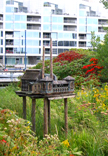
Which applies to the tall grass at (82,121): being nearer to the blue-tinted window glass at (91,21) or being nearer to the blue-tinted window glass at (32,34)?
the blue-tinted window glass at (32,34)

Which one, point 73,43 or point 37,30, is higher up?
point 37,30

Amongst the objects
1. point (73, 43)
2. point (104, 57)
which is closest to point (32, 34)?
point (73, 43)

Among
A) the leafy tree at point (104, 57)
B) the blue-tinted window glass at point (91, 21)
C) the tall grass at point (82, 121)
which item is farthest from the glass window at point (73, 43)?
the tall grass at point (82, 121)

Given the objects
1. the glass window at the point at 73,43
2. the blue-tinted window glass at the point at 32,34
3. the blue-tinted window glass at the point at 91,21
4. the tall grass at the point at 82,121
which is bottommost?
the tall grass at the point at 82,121

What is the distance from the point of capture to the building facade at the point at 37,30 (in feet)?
163

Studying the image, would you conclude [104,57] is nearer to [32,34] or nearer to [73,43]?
[32,34]

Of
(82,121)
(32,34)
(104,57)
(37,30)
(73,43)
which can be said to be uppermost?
(37,30)

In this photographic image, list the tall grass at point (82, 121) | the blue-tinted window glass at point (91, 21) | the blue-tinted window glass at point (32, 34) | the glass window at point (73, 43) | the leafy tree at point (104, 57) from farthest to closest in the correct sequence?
the blue-tinted window glass at point (91, 21) < the glass window at point (73, 43) < the blue-tinted window glass at point (32, 34) < the leafy tree at point (104, 57) < the tall grass at point (82, 121)

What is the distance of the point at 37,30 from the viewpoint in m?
50.5

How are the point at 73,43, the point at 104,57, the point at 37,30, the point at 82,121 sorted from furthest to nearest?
the point at 73,43 < the point at 37,30 < the point at 104,57 < the point at 82,121

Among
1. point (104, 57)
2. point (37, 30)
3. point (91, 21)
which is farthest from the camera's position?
point (91, 21)

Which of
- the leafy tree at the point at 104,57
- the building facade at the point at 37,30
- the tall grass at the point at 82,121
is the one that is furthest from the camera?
the building facade at the point at 37,30

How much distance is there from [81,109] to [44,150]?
159 inches

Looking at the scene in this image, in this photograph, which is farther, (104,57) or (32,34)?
(32,34)
